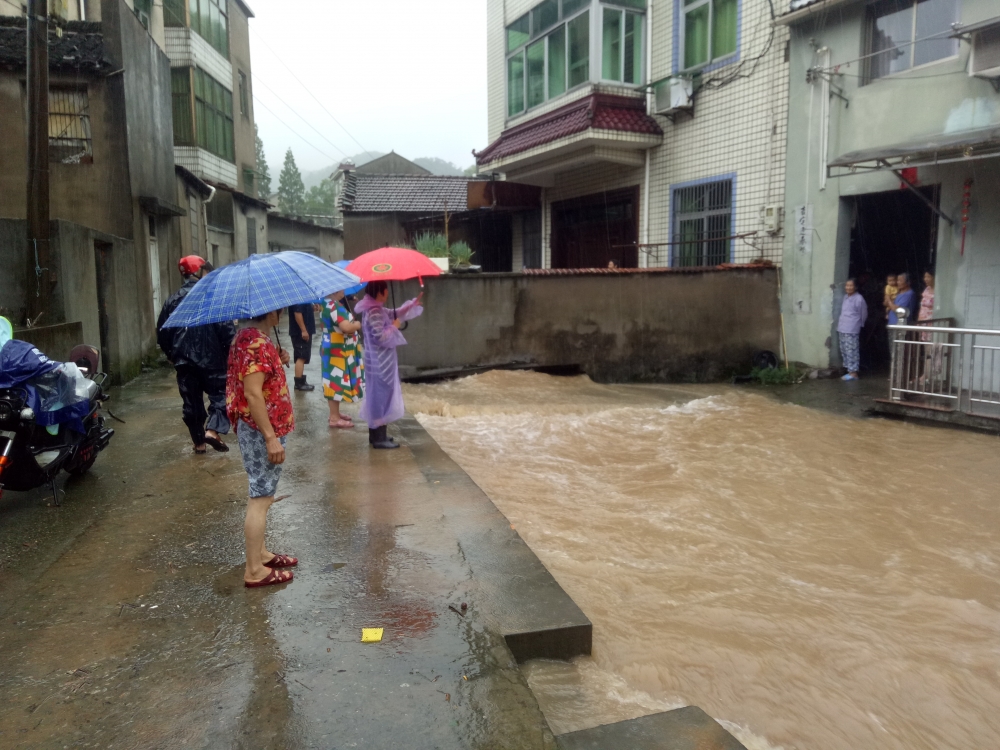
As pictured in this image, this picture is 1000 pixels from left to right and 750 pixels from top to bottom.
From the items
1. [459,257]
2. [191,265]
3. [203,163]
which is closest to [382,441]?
[191,265]

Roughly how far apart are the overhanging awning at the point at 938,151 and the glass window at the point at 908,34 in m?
1.43

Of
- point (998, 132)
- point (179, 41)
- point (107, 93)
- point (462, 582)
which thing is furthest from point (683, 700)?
point (179, 41)

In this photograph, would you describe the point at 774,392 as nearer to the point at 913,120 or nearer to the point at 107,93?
the point at 913,120

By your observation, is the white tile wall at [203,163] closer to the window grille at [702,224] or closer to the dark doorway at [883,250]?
the window grille at [702,224]

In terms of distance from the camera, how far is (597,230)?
16.1 meters

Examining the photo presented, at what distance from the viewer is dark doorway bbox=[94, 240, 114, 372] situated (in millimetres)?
9805

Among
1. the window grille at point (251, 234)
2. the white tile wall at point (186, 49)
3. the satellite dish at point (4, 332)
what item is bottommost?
the satellite dish at point (4, 332)

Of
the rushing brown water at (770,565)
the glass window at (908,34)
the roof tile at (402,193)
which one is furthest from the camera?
the roof tile at (402,193)

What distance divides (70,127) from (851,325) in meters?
13.1

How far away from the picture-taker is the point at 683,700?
130 inches

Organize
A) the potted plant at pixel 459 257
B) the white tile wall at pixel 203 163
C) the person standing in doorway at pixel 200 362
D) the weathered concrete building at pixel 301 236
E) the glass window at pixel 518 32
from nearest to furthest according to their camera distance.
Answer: the person standing in doorway at pixel 200 362 → the potted plant at pixel 459 257 → the glass window at pixel 518 32 → the white tile wall at pixel 203 163 → the weathered concrete building at pixel 301 236

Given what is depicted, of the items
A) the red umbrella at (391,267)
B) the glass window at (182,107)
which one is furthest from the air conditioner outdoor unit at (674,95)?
the glass window at (182,107)

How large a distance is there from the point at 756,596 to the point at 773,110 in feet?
32.3

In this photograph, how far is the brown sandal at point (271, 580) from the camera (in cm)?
366
